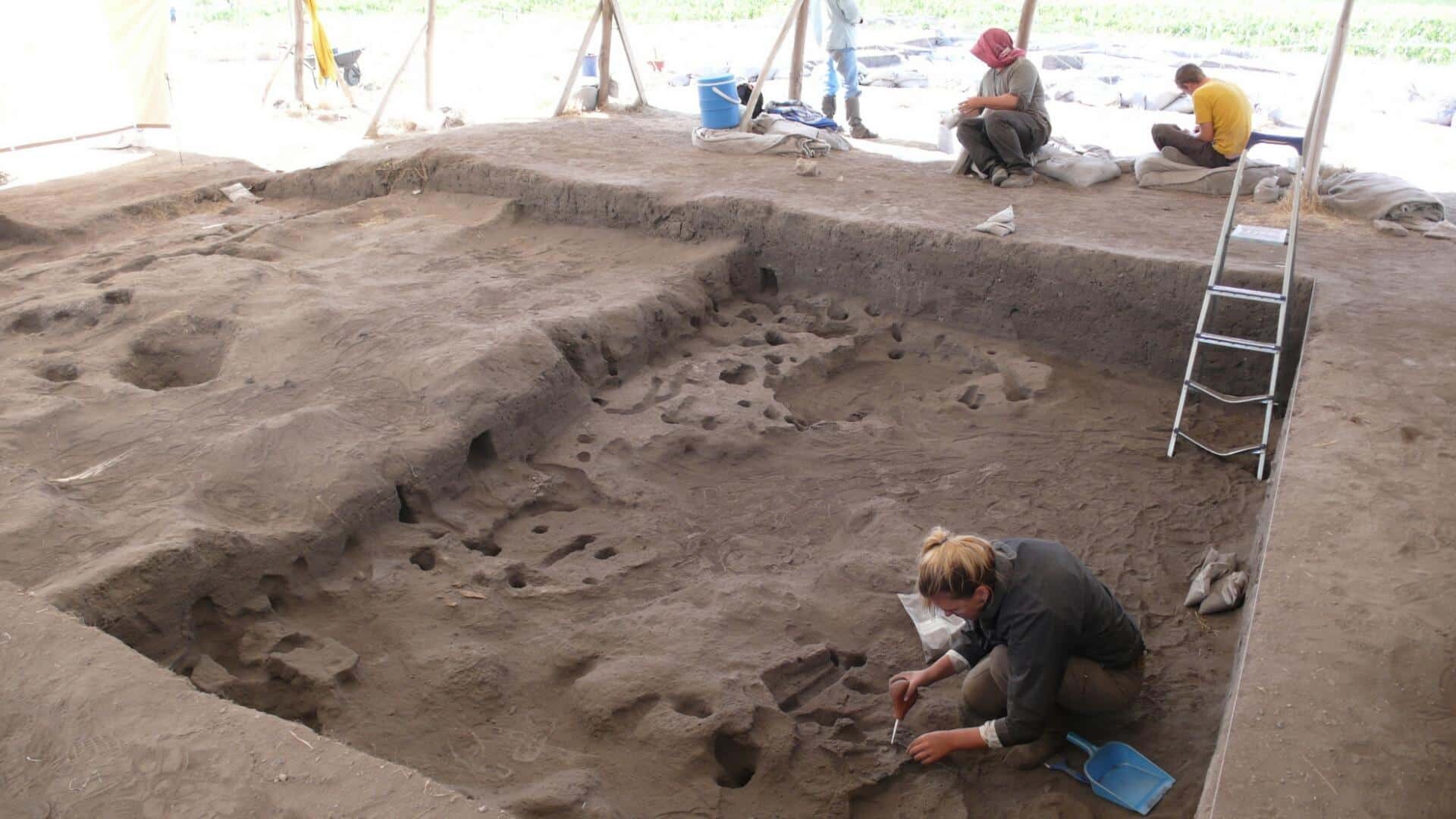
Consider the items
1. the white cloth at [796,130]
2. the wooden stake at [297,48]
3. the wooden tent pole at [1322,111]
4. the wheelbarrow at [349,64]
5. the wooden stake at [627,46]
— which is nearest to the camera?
the wooden tent pole at [1322,111]

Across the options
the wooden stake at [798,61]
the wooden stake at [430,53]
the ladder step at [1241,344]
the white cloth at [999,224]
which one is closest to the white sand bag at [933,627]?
the ladder step at [1241,344]

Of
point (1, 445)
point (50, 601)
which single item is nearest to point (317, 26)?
point (1, 445)

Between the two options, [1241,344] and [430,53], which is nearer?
[1241,344]

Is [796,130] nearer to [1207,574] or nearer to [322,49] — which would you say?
[1207,574]

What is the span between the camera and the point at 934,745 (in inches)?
119

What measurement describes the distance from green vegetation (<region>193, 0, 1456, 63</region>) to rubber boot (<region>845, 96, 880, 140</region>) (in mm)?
14751

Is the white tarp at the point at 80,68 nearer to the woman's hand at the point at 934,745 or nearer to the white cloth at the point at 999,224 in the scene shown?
the white cloth at the point at 999,224

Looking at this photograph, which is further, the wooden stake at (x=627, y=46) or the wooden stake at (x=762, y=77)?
the wooden stake at (x=627, y=46)

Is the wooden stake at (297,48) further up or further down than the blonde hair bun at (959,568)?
further up

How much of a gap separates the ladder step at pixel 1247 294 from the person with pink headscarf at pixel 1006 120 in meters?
2.67

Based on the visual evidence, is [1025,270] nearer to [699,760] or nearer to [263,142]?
[699,760]

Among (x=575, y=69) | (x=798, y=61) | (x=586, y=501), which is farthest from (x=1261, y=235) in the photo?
(x=575, y=69)

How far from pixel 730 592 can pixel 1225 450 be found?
2.73 metres

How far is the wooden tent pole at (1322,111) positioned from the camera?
21.2 feet
